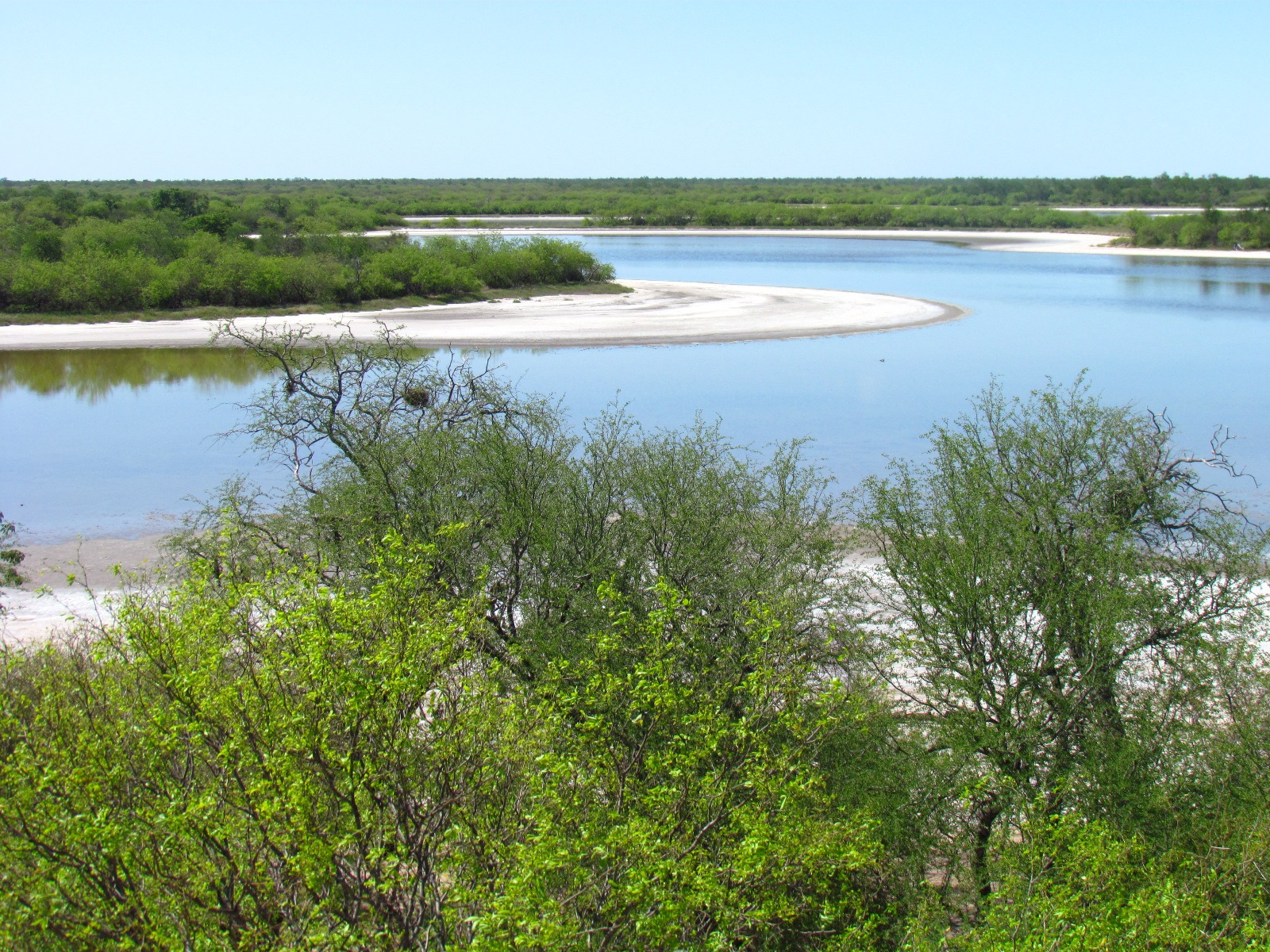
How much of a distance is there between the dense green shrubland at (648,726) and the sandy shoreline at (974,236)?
78917mm

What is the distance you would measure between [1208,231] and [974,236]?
Answer: 1124 inches

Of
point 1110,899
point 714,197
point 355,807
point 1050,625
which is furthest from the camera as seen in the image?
point 714,197

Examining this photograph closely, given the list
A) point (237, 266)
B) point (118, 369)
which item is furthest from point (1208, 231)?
point (118, 369)

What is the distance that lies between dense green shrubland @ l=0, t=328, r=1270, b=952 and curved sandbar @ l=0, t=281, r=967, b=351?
31.7m

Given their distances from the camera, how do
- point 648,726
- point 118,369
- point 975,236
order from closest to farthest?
point 648,726 < point 118,369 < point 975,236

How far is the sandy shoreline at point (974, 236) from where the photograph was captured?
3587 inches

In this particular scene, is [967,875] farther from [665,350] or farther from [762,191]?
[762,191]

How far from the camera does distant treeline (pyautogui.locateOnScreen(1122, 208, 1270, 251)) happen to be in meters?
89.7

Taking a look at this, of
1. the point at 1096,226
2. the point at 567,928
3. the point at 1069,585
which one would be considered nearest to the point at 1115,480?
the point at 1069,585

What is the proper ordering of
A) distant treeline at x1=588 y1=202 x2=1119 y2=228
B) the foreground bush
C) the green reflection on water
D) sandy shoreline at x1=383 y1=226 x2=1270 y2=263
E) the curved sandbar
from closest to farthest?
the foreground bush → the green reflection on water → the curved sandbar → sandy shoreline at x1=383 y1=226 x2=1270 y2=263 → distant treeline at x1=588 y1=202 x2=1119 y2=228

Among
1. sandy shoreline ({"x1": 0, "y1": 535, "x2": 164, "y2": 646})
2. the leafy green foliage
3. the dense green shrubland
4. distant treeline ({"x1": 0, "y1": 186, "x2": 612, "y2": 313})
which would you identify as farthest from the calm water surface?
the leafy green foliage

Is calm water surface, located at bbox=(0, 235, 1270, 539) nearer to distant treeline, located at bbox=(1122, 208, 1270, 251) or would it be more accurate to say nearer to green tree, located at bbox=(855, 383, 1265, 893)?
green tree, located at bbox=(855, 383, 1265, 893)

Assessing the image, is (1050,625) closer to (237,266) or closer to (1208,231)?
(237,266)

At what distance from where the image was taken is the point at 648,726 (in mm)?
8922
